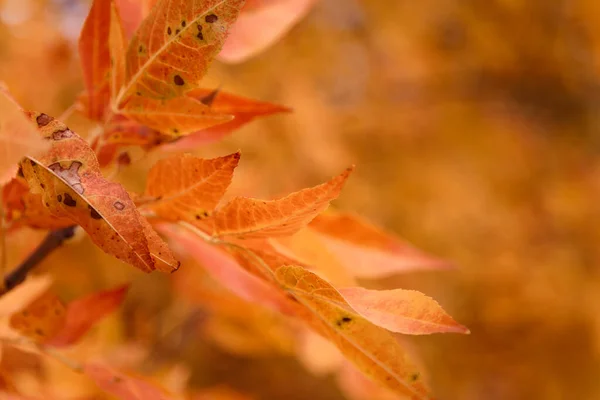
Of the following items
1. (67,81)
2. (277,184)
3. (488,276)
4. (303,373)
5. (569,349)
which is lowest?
(303,373)

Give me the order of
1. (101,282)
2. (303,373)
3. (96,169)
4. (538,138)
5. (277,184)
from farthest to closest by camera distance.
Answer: (538,138), (303,373), (277,184), (101,282), (96,169)

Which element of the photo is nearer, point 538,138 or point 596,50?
point 596,50

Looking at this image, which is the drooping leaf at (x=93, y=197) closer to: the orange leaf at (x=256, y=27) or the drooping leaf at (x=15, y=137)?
the drooping leaf at (x=15, y=137)

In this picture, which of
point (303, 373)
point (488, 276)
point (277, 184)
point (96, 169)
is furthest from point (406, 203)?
point (96, 169)

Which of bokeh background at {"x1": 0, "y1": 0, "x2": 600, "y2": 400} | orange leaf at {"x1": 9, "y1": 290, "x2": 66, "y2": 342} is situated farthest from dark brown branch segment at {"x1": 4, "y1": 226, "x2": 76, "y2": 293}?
bokeh background at {"x1": 0, "y1": 0, "x2": 600, "y2": 400}

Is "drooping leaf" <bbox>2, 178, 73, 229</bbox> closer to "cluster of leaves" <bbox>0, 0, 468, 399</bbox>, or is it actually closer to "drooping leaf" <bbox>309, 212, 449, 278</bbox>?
"cluster of leaves" <bbox>0, 0, 468, 399</bbox>

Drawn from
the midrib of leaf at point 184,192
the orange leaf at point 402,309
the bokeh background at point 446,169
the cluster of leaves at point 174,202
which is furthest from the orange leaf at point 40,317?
the bokeh background at point 446,169

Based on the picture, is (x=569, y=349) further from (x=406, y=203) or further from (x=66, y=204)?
(x=66, y=204)
